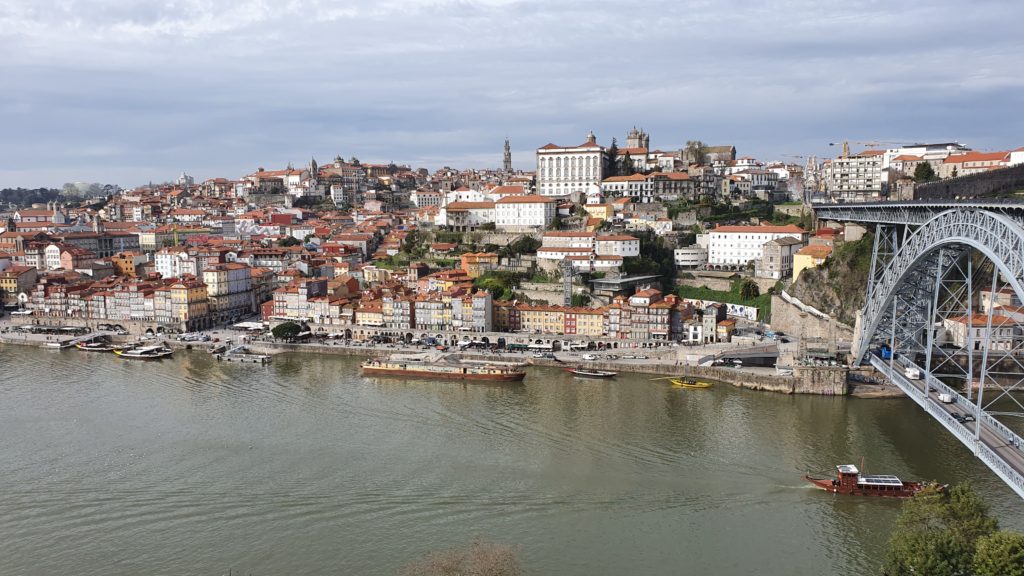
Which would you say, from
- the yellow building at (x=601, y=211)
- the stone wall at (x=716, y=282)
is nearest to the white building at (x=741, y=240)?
the stone wall at (x=716, y=282)

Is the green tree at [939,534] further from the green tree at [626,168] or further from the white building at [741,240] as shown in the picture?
the green tree at [626,168]

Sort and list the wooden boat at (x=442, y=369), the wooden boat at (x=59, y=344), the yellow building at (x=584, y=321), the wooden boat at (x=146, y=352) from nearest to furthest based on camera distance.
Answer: the wooden boat at (x=442, y=369) < the wooden boat at (x=146, y=352) < the yellow building at (x=584, y=321) < the wooden boat at (x=59, y=344)

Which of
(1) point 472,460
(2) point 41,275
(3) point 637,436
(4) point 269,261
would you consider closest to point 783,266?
(3) point 637,436

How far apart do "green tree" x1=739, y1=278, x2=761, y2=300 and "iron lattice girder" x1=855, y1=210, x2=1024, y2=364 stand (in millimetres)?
6113

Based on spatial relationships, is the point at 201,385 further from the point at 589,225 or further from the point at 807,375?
the point at 589,225

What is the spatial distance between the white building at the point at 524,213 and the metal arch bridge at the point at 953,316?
421 inches

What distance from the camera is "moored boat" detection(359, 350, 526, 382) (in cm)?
1609

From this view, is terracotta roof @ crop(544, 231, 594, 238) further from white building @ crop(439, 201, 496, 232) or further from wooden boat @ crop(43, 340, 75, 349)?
wooden boat @ crop(43, 340, 75, 349)

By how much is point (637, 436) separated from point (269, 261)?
18.8 m

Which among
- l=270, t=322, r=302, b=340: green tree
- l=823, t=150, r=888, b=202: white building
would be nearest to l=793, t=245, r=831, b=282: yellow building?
l=823, t=150, r=888, b=202: white building

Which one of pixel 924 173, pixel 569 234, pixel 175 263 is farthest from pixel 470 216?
pixel 924 173

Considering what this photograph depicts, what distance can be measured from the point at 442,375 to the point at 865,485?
363 inches

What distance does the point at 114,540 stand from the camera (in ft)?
27.0

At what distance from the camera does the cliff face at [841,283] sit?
17.0 m
